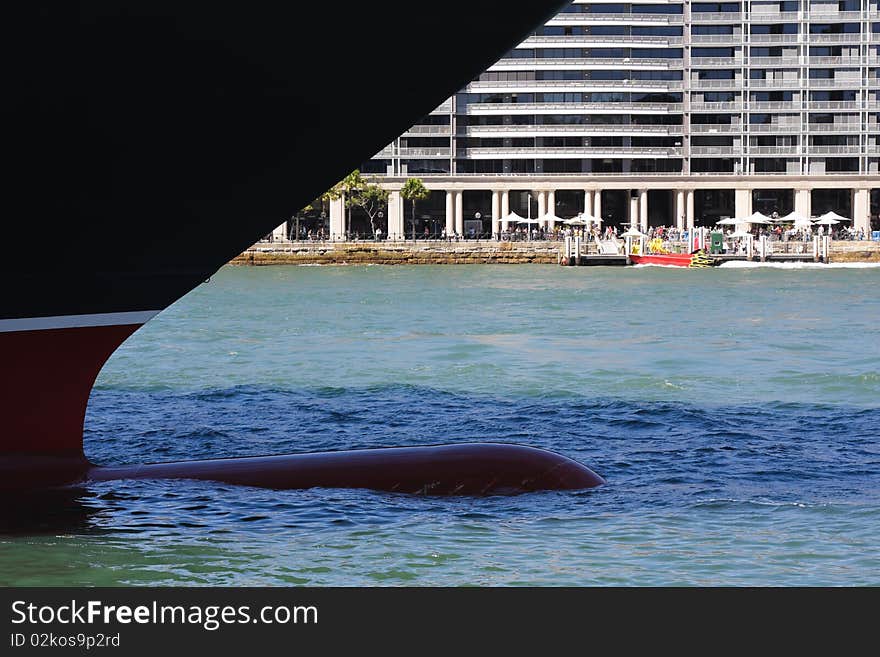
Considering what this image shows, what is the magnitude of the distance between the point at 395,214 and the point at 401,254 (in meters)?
17.1

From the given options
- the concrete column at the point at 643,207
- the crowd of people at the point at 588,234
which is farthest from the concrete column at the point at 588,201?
the concrete column at the point at 643,207

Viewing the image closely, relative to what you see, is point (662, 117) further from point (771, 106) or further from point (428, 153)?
point (428, 153)

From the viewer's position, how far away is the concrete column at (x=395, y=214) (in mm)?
95312

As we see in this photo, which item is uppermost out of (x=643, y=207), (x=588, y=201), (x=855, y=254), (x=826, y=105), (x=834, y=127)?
(x=826, y=105)

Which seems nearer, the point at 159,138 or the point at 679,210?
the point at 159,138

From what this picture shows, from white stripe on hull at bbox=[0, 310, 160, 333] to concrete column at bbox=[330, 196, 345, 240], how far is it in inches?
3291

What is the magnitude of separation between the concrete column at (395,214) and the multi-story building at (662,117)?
0.07 meters

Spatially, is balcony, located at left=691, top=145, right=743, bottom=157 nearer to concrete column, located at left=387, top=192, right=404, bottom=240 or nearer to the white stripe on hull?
concrete column, located at left=387, top=192, right=404, bottom=240

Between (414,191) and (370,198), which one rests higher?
(414,191)

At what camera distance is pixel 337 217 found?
94.6 meters

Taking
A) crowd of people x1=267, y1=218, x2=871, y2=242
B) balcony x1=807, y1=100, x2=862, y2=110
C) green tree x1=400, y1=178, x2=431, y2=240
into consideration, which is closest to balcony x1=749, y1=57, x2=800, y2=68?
balcony x1=807, y1=100, x2=862, y2=110

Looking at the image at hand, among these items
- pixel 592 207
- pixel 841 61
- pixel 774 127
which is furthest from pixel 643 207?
pixel 841 61
